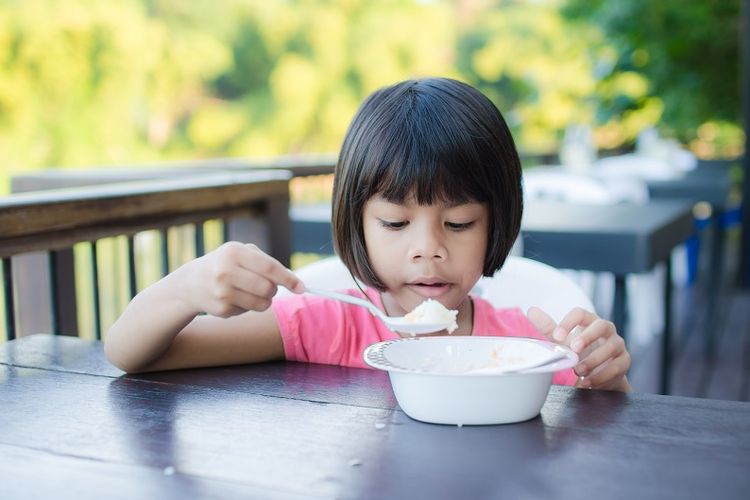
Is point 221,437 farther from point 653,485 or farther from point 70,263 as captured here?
point 70,263

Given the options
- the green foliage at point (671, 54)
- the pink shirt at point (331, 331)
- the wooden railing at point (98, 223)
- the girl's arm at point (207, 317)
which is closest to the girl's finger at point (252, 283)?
the girl's arm at point (207, 317)

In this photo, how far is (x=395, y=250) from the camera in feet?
4.21

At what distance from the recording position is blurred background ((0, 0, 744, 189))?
20.8ft

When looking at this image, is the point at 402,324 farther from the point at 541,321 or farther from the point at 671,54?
the point at 671,54

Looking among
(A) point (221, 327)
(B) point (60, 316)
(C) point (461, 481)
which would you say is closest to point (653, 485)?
(C) point (461, 481)

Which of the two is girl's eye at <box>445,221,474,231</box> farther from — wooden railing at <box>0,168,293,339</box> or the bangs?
wooden railing at <box>0,168,293,339</box>

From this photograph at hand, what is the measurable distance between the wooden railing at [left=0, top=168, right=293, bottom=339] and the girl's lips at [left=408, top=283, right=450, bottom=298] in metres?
0.72

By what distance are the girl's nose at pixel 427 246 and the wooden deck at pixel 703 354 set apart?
7.97ft

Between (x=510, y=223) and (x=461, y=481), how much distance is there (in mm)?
684

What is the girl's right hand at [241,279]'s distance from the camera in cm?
105

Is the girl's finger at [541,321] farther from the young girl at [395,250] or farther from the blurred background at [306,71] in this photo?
the blurred background at [306,71]

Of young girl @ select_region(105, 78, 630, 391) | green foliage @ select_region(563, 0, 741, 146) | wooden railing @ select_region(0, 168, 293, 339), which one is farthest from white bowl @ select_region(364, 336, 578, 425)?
green foliage @ select_region(563, 0, 741, 146)

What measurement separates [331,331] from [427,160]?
0.31 metres

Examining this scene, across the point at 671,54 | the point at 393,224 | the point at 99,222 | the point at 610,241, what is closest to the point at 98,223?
the point at 99,222
